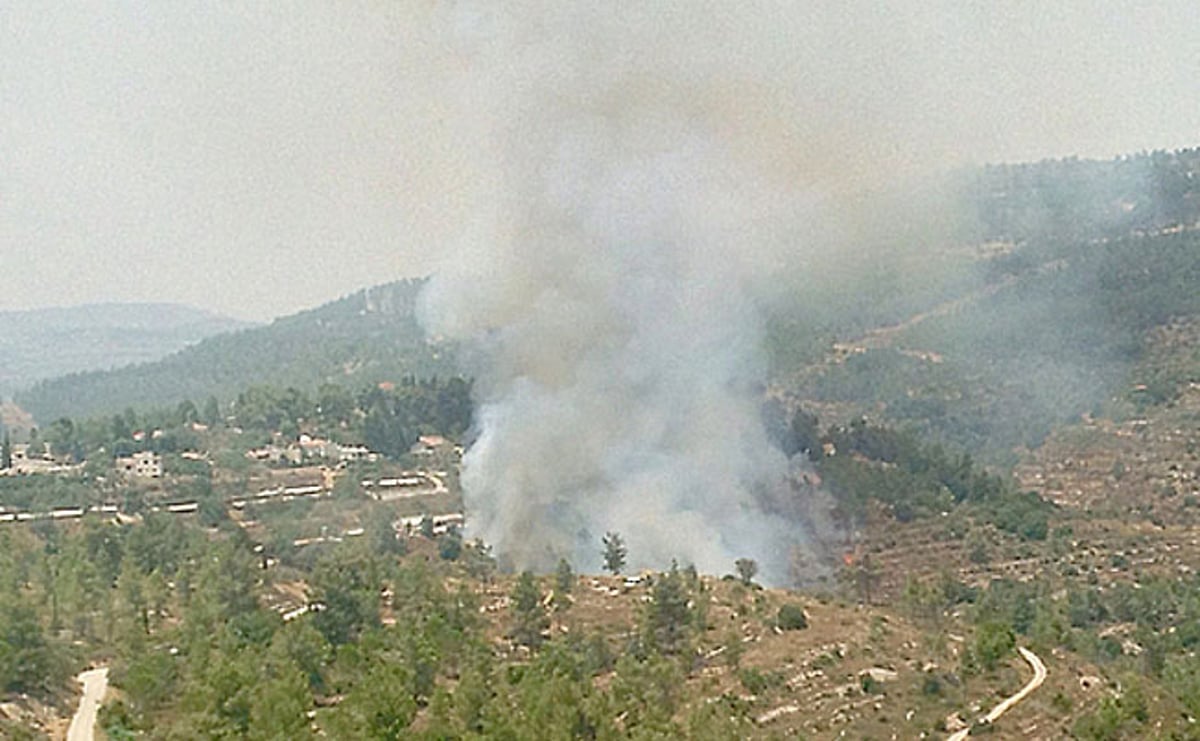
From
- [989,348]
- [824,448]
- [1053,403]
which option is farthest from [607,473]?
[989,348]

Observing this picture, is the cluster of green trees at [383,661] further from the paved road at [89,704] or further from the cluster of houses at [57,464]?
the cluster of houses at [57,464]

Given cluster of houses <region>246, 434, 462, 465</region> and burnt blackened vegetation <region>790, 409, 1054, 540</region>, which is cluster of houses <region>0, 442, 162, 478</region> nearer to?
cluster of houses <region>246, 434, 462, 465</region>

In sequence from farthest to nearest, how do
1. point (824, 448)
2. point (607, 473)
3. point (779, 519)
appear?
point (824, 448), point (779, 519), point (607, 473)

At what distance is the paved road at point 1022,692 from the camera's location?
41188mm

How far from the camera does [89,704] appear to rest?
138 feet

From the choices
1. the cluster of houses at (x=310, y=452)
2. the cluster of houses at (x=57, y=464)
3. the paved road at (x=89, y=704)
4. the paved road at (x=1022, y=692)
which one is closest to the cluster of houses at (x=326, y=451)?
the cluster of houses at (x=310, y=452)

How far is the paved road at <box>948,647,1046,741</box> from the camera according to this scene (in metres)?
41.2

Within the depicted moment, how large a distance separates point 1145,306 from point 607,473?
7977 cm

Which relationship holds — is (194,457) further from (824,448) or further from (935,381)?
(935,381)

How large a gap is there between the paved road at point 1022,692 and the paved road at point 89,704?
25141 millimetres

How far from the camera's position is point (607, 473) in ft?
242

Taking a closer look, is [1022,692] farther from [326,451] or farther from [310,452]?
[310,452]

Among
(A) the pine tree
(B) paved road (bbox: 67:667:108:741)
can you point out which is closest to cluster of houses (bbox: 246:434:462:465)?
(A) the pine tree

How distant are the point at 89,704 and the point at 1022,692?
29.4 m
